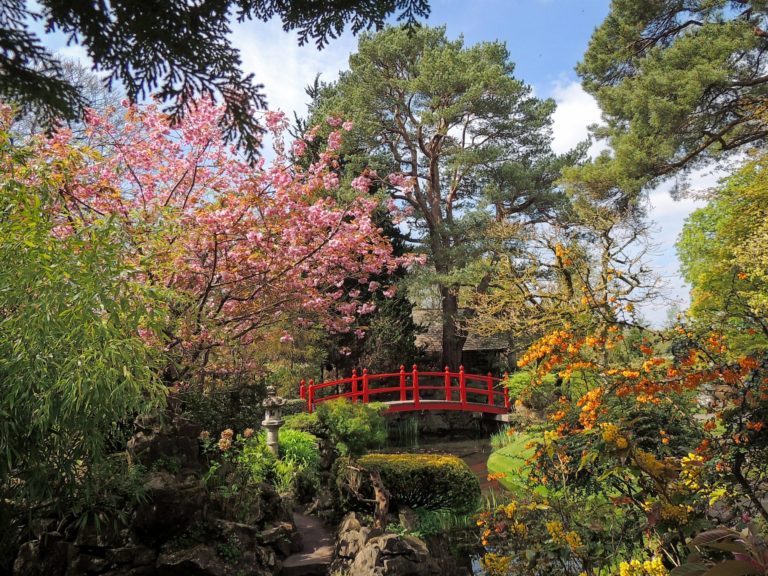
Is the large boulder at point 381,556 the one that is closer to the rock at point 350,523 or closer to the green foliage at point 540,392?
the rock at point 350,523

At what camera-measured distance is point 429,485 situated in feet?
21.9

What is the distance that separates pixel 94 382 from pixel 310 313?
4074 mm

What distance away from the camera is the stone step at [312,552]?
514cm

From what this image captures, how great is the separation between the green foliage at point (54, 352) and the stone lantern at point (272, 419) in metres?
3.81

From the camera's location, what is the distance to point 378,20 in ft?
6.79

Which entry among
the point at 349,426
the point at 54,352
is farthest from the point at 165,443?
the point at 349,426

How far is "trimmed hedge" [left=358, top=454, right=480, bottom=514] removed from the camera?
6.63 metres

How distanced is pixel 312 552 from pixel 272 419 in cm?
244

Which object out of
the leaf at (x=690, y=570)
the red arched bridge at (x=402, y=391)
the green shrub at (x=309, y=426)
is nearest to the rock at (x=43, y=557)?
the leaf at (x=690, y=570)

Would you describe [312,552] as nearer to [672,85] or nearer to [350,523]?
[350,523]

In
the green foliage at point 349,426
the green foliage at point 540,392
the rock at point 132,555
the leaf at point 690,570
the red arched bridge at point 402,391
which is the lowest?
the rock at point 132,555

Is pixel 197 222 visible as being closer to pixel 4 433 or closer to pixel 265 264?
pixel 265 264

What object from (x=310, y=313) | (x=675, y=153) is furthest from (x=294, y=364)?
(x=675, y=153)

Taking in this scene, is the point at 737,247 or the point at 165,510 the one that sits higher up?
the point at 737,247
